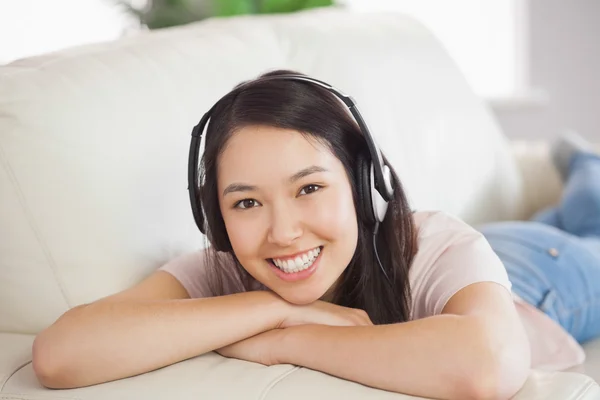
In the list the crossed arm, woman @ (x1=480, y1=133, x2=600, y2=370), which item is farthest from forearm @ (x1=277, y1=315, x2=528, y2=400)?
woman @ (x1=480, y1=133, x2=600, y2=370)

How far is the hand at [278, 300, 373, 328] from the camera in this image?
108cm

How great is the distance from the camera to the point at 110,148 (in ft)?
4.03

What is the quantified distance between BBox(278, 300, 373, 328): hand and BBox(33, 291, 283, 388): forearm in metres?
0.02

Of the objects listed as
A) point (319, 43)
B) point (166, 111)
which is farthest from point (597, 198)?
point (166, 111)

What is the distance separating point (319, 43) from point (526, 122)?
2278mm

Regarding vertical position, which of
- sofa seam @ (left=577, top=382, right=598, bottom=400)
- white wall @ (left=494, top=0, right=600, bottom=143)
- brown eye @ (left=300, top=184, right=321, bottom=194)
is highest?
brown eye @ (left=300, top=184, right=321, bottom=194)

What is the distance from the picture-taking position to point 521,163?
2.31 meters

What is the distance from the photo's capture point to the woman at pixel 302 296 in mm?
950

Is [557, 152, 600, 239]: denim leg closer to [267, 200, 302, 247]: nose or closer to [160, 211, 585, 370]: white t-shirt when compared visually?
[160, 211, 585, 370]: white t-shirt

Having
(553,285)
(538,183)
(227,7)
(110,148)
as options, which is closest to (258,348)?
(110,148)

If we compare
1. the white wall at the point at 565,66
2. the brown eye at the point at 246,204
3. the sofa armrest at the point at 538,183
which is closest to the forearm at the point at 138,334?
the brown eye at the point at 246,204

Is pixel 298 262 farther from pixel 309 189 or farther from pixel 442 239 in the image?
pixel 442 239

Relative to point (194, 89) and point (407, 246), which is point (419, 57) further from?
point (407, 246)

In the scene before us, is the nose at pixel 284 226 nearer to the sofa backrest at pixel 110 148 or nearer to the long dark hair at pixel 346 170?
the long dark hair at pixel 346 170
